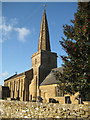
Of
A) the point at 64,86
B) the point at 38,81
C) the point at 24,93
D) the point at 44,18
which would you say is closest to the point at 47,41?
the point at 44,18

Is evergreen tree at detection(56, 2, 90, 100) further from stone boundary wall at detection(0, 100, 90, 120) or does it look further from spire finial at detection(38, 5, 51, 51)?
spire finial at detection(38, 5, 51, 51)

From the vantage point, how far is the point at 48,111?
876 cm

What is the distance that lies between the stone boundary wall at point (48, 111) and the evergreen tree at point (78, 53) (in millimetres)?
2775

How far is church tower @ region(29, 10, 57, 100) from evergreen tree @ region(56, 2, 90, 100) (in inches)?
1042

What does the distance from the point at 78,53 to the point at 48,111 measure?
5.19 metres

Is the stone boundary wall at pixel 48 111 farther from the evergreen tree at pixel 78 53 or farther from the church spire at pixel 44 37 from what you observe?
the church spire at pixel 44 37

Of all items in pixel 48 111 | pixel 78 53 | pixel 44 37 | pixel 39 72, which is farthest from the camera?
pixel 44 37

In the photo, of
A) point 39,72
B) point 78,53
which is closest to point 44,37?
point 39,72

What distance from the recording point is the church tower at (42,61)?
39.8 m

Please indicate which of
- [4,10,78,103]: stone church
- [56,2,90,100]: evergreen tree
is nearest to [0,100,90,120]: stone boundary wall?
[56,2,90,100]: evergreen tree

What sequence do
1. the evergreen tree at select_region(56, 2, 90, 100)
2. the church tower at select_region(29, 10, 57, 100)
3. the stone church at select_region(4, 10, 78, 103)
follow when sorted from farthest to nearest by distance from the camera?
the church tower at select_region(29, 10, 57, 100)
the stone church at select_region(4, 10, 78, 103)
the evergreen tree at select_region(56, 2, 90, 100)

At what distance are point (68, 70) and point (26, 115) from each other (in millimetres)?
5267

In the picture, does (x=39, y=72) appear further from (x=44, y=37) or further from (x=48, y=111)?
(x=48, y=111)

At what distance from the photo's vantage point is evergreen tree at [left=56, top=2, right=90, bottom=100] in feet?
35.9
